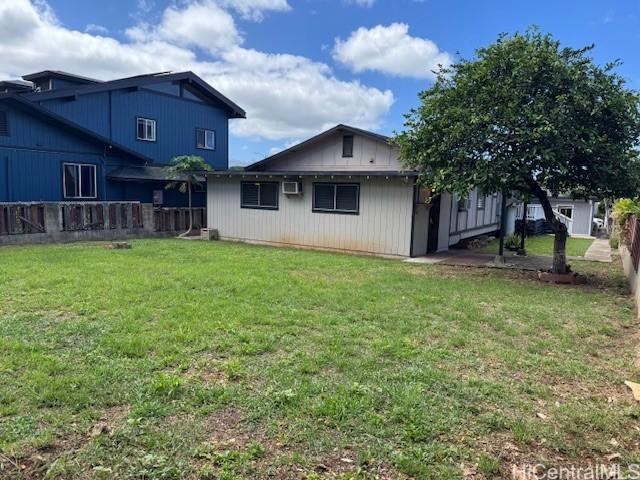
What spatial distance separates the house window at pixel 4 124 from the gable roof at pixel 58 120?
40cm

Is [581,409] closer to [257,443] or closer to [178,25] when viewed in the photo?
[257,443]

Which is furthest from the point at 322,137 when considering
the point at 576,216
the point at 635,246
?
the point at 576,216

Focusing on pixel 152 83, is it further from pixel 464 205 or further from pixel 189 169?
Answer: pixel 464 205

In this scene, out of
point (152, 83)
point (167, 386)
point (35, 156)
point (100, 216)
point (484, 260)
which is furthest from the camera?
point (152, 83)

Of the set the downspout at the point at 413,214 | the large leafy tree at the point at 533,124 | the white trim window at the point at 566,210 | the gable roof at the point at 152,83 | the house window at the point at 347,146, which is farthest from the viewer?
the white trim window at the point at 566,210

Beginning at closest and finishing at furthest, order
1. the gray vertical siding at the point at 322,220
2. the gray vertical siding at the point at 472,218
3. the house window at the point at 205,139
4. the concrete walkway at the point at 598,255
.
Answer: the gray vertical siding at the point at 322,220, the concrete walkway at the point at 598,255, the gray vertical siding at the point at 472,218, the house window at the point at 205,139

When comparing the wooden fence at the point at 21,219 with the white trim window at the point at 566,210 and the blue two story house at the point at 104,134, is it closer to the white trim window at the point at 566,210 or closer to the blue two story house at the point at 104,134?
the blue two story house at the point at 104,134

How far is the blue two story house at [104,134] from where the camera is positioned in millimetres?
14835

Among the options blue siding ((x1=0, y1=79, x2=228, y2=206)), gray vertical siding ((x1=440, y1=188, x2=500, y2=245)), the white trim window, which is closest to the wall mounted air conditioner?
gray vertical siding ((x1=440, y1=188, x2=500, y2=245))

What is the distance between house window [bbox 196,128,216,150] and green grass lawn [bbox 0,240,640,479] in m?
15.7

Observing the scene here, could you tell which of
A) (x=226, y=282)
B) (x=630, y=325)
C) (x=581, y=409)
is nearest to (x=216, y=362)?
(x=581, y=409)

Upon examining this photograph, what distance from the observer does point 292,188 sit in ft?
42.8

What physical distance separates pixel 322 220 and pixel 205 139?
11.5 metres

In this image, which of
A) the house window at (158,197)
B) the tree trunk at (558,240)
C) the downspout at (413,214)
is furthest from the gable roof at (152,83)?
the tree trunk at (558,240)
